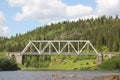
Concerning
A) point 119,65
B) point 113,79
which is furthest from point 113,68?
point 113,79

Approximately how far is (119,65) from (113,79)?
110774mm

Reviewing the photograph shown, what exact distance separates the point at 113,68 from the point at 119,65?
3479mm

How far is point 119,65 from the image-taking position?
199 metres

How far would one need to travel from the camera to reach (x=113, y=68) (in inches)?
7864

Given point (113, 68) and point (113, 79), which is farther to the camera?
point (113, 68)

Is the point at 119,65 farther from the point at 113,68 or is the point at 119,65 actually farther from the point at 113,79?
the point at 113,79

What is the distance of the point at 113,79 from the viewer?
295 feet

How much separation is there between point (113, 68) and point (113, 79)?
111 m

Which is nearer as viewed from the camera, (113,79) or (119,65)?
(113,79)
